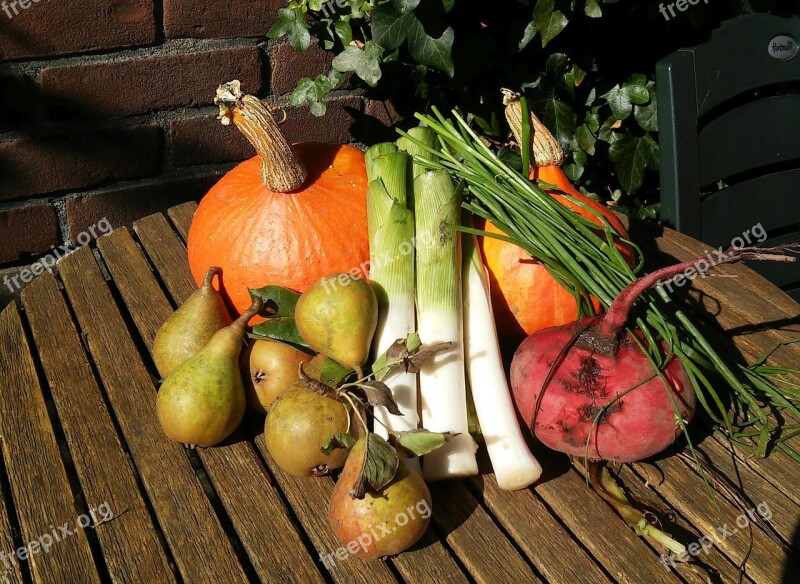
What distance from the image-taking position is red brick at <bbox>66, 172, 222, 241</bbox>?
1.86 m

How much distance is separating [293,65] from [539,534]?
1.32m

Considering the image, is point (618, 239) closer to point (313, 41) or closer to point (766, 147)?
point (766, 147)

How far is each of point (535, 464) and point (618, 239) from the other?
41cm

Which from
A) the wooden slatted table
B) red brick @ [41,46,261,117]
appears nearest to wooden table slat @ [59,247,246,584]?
the wooden slatted table

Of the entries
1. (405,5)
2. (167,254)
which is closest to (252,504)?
(167,254)

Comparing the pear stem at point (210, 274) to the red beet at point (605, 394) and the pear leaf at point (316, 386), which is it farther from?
the red beet at point (605, 394)

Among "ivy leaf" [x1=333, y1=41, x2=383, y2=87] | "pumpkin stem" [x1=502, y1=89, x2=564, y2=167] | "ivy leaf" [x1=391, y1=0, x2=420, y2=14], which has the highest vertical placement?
"ivy leaf" [x1=391, y1=0, x2=420, y2=14]

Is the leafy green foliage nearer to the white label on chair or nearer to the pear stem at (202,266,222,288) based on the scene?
the white label on chair

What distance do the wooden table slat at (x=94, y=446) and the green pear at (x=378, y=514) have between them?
22 centimetres

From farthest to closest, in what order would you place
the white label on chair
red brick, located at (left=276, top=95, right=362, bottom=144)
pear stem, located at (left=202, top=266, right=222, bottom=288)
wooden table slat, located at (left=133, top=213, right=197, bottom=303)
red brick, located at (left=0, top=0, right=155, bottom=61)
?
red brick, located at (left=276, top=95, right=362, bottom=144)
the white label on chair
red brick, located at (left=0, top=0, right=155, bottom=61)
wooden table slat, located at (left=133, top=213, right=197, bottom=303)
pear stem, located at (left=202, top=266, right=222, bottom=288)

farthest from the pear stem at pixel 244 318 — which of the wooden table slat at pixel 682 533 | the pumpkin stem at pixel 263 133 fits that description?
the wooden table slat at pixel 682 533

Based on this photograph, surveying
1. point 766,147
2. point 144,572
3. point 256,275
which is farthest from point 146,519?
point 766,147

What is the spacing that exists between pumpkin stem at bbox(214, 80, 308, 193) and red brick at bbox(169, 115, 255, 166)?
66cm

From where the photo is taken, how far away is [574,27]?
1.91 meters
